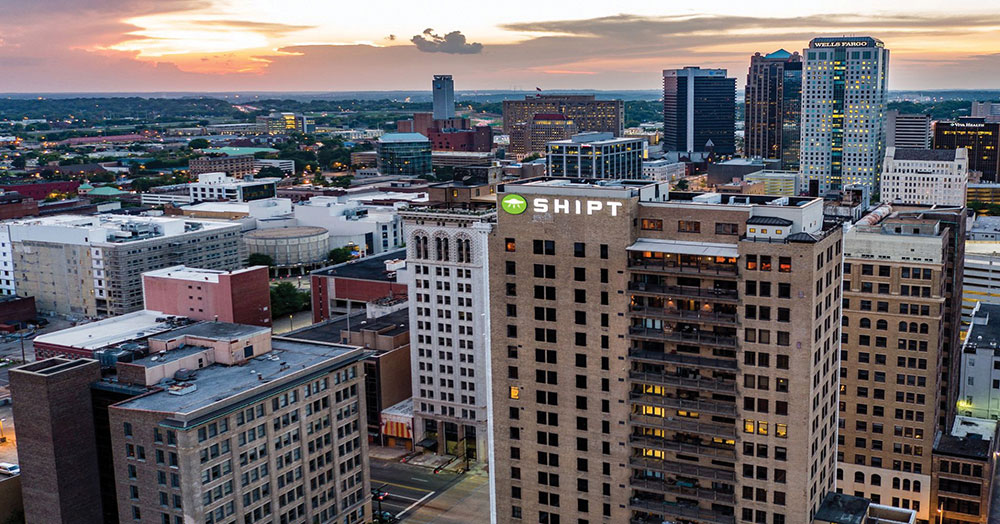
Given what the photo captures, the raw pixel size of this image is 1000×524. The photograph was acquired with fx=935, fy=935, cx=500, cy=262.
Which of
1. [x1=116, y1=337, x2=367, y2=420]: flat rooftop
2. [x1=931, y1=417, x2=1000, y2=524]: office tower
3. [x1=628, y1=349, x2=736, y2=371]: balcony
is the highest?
[x1=628, y1=349, x2=736, y2=371]: balcony

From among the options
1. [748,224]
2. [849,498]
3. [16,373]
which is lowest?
[849,498]

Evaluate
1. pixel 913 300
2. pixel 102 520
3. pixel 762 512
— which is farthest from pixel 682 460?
pixel 102 520

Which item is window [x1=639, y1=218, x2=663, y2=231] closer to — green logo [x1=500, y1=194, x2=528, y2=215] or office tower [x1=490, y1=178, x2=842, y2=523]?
office tower [x1=490, y1=178, x2=842, y2=523]

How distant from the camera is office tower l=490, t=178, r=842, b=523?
8906 centimetres

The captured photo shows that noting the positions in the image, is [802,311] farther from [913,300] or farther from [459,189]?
[459,189]

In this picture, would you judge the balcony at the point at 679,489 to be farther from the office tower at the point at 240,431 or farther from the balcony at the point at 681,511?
the office tower at the point at 240,431

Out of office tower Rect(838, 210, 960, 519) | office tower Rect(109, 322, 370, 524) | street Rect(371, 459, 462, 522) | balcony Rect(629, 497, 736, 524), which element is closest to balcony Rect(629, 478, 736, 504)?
balcony Rect(629, 497, 736, 524)

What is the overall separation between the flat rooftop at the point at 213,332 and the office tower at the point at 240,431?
0.70ft

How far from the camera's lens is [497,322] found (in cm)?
9975

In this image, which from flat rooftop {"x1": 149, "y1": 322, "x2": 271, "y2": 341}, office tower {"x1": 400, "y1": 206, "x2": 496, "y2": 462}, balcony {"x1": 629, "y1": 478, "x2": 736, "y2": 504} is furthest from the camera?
office tower {"x1": 400, "y1": 206, "x2": 496, "y2": 462}

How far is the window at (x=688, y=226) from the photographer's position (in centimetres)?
9300

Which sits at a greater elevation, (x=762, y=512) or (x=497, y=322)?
(x=497, y=322)

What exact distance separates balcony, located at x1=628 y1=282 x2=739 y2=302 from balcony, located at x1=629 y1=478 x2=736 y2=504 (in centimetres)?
1960

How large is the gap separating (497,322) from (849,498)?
41258 millimetres
